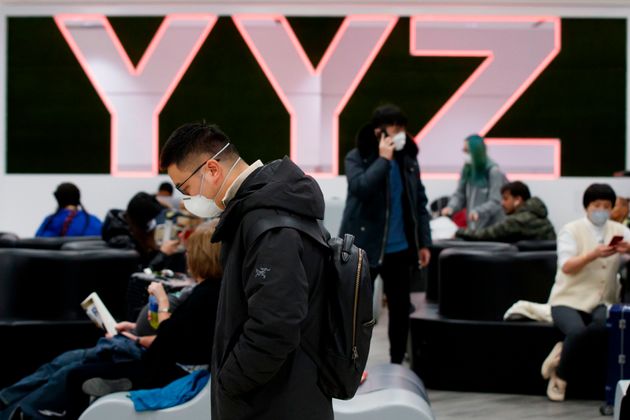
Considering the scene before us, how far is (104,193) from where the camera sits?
40.5 ft

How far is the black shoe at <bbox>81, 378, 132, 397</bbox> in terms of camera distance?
4133 millimetres

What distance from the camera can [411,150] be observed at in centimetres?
604

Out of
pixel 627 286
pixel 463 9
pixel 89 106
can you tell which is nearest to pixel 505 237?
pixel 627 286

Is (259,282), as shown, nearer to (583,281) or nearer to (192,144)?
(192,144)

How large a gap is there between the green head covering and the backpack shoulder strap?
5997mm

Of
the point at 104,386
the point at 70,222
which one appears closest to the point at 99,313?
the point at 104,386

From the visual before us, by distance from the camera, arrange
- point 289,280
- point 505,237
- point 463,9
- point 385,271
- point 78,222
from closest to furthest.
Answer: point 289,280 → point 385,271 → point 505,237 → point 78,222 → point 463,9

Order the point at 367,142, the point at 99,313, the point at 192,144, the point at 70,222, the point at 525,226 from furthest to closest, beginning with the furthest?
the point at 70,222
the point at 525,226
the point at 367,142
the point at 99,313
the point at 192,144

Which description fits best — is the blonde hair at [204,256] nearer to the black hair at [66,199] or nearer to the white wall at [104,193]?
the black hair at [66,199]

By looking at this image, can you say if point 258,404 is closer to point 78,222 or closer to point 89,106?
point 78,222

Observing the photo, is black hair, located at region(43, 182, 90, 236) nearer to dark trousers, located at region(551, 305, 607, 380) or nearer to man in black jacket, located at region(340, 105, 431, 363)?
man in black jacket, located at region(340, 105, 431, 363)

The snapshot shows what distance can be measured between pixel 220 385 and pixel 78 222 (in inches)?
258

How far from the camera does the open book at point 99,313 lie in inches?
180

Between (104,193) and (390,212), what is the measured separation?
7197 millimetres
